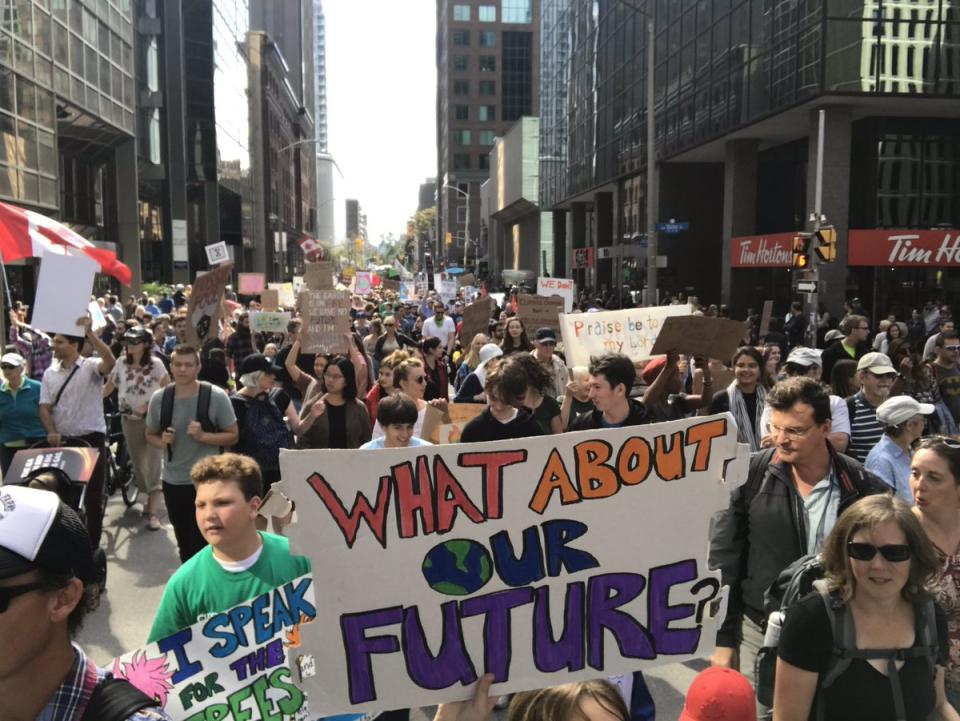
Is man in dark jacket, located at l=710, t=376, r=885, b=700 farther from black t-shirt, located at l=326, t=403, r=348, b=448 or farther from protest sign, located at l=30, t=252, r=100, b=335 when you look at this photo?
protest sign, located at l=30, t=252, r=100, b=335

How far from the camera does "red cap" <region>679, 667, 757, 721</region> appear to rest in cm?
246

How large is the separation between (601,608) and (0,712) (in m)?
1.68

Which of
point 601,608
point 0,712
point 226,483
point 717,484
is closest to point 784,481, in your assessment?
point 717,484

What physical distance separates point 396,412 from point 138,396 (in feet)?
16.3

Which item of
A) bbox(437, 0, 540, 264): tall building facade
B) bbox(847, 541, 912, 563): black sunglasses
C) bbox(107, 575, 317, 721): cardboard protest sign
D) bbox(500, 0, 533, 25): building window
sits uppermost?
bbox(500, 0, 533, 25): building window

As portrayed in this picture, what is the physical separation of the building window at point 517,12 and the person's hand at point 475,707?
124 meters

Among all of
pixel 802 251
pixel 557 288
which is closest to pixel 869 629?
pixel 557 288

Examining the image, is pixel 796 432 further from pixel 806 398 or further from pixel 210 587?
pixel 210 587

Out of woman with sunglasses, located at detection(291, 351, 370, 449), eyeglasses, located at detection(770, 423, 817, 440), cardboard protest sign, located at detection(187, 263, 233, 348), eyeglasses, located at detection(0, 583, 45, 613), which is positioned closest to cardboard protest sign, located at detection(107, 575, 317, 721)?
eyeglasses, located at detection(0, 583, 45, 613)

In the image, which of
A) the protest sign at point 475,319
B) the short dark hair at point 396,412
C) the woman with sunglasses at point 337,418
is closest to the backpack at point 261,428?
the woman with sunglasses at point 337,418

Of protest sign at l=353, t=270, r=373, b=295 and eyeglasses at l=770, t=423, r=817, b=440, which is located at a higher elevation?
protest sign at l=353, t=270, r=373, b=295

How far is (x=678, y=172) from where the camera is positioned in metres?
38.6

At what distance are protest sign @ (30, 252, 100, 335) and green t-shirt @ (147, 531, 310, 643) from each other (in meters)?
5.18

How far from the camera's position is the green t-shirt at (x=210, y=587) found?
11.1 feet
